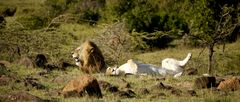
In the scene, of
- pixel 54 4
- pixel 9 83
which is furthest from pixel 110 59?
pixel 54 4

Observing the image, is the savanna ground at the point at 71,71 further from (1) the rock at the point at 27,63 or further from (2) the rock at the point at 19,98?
(2) the rock at the point at 19,98

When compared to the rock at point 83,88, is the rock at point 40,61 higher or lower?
lower

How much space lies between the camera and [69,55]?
707 inches

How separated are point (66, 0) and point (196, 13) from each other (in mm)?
31792

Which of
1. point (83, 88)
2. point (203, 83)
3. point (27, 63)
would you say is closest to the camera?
point (83, 88)

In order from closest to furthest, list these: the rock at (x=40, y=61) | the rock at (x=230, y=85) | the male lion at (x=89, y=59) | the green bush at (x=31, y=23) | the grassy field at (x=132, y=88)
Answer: the grassy field at (x=132, y=88), the rock at (x=230, y=85), the rock at (x=40, y=61), the male lion at (x=89, y=59), the green bush at (x=31, y=23)

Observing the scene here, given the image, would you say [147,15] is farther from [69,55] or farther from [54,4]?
[69,55]

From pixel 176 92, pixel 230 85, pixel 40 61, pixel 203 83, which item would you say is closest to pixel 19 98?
pixel 176 92

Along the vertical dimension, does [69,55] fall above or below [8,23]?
below

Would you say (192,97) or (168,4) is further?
(168,4)

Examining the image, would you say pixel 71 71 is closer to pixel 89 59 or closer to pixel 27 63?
pixel 89 59

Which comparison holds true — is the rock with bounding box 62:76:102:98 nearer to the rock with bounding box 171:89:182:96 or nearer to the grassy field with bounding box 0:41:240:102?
the grassy field with bounding box 0:41:240:102

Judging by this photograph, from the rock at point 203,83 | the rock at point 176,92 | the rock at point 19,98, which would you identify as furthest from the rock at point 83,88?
the rock at point 203,83

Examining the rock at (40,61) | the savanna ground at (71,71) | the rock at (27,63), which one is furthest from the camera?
the rock at (40,61)
